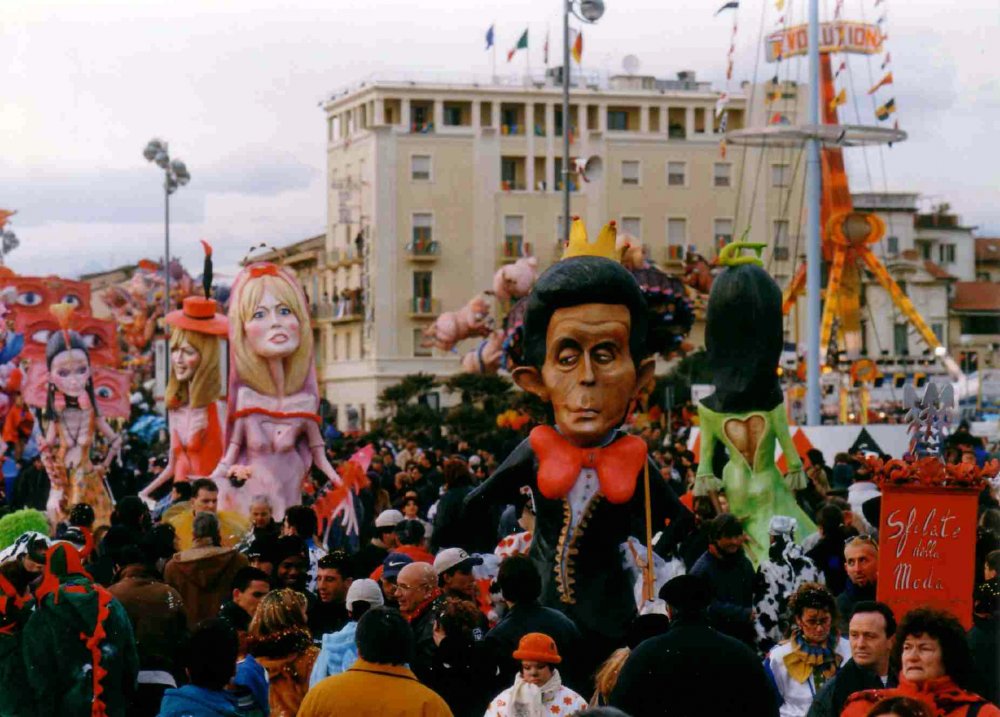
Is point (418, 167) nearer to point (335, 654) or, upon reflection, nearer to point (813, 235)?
point (813, 235)

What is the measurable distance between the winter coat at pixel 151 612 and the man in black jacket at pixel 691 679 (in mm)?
2521

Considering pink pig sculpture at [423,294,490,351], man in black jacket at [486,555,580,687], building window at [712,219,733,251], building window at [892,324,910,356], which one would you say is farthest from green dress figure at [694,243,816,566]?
building window at [892,324,910,356]

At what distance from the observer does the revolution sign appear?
39.8 metres

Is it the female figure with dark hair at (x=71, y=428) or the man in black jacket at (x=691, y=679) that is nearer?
the man in black jacket at (x=691, y=679)

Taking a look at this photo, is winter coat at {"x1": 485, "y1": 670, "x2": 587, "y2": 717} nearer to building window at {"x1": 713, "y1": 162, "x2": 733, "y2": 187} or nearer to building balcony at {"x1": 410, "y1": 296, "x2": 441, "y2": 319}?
building balcony at {"x1": 410, "y1": 296, "x2": 441, "y2": 319}

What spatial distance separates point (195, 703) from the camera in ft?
Answer: 23.7

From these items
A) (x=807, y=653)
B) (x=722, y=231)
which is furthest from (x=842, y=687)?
(x=722, y=231)

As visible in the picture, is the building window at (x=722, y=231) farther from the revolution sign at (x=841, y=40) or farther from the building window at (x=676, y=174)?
the revolution sign at (x=841, y=40)

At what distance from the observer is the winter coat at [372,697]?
7.00 meters

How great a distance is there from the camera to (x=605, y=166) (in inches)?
3287

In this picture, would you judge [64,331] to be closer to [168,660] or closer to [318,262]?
[168,660]

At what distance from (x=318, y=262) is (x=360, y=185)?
7.30m

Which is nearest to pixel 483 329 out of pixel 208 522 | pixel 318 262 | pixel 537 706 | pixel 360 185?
pixel 360 185

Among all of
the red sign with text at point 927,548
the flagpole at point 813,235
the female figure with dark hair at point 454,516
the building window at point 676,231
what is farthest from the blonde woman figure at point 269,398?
the building window at point 676,231
